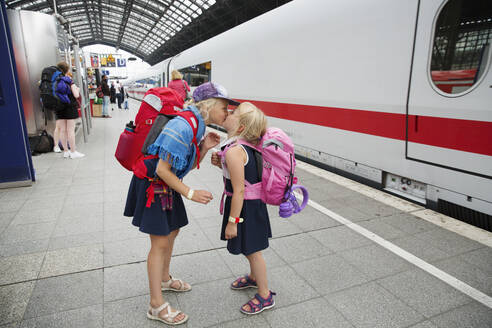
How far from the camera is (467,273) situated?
2.45 meters

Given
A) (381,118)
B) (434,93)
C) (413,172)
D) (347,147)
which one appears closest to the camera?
(434,93)

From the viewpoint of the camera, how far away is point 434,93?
125 inches

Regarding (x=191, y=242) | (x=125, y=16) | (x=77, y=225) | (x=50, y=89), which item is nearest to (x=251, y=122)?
(x=191, y=242)

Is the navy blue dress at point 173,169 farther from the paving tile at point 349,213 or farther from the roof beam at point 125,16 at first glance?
the roof beam at point 125,16

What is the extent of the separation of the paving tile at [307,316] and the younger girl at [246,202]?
88 millimetres

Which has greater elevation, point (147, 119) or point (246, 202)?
point (147, 119)

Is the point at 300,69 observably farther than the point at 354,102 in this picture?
Yes

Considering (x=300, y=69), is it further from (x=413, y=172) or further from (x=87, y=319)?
(x=87, y=319)

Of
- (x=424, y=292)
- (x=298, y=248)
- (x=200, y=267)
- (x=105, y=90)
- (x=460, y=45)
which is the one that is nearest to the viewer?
(x=424, y=292)

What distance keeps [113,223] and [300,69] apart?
3.92 metres

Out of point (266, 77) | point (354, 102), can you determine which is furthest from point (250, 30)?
point (354, 102)

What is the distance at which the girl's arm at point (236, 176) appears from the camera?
1.73 metres

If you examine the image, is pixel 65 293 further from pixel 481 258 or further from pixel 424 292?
pixel 481 258

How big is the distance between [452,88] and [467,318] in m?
2.14
